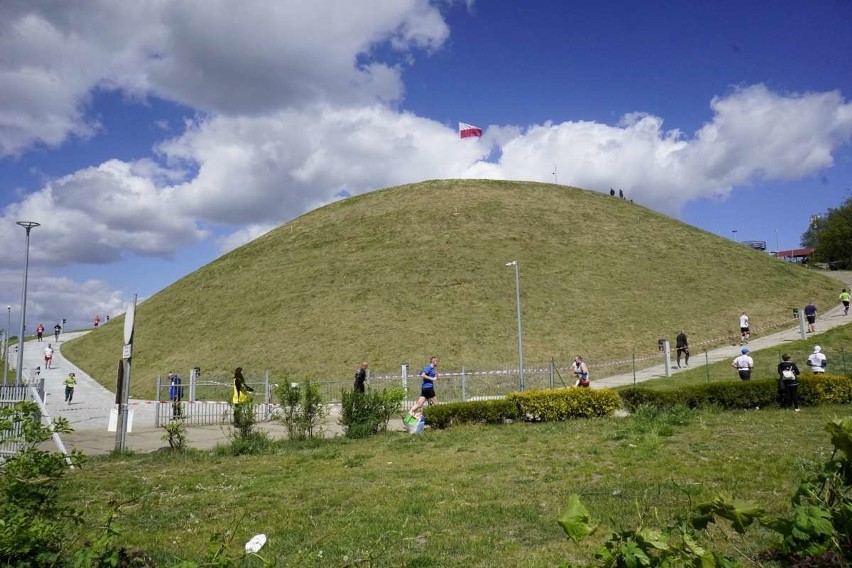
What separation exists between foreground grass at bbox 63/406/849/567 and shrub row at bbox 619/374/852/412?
1430 mm

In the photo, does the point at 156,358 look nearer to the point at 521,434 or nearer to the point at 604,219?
the point at 521,434

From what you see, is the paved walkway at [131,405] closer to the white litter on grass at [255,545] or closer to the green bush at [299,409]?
the green bush at [299,409]

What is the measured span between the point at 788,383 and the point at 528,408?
21.6 feet

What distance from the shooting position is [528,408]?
1544 centimetres

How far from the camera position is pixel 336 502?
7.95 metres

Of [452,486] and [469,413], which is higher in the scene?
[469,413]

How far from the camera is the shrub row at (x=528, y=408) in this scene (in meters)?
15.4

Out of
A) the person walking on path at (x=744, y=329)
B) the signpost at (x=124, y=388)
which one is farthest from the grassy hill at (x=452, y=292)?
the signpost at (x=124, y=388)

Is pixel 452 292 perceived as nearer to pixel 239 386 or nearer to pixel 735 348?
pixel 735 348

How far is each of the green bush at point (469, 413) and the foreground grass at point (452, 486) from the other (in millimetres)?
1451

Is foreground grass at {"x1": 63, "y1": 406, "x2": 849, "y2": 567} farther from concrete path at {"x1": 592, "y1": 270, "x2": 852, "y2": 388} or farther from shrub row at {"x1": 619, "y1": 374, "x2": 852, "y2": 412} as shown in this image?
concrete path at {"x1": 592, "y1": 270, "x2": 852, "y2": 388}

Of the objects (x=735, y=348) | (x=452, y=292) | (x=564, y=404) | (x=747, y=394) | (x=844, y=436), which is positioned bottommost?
(x=564, y=404)

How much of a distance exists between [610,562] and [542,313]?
39.0m

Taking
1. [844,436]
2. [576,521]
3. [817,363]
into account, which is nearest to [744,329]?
[817,363]
